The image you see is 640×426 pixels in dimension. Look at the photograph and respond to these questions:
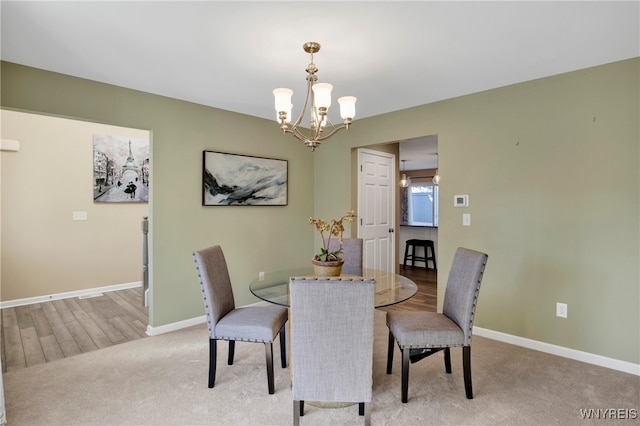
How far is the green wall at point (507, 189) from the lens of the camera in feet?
8.55

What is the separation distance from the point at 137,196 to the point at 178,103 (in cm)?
233

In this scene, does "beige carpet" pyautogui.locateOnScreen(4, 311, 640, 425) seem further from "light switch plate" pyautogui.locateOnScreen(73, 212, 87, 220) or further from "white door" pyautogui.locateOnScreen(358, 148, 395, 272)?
"light switch plate" pyautogui.locateOnScreen(73, 212, 87, 220)

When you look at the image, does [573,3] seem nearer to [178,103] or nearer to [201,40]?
[201,40]

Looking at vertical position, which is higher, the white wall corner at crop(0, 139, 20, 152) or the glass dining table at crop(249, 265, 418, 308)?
the white wall corner at crop(0, 139, 20, 152)

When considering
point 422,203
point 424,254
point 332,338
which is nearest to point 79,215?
point 332,338

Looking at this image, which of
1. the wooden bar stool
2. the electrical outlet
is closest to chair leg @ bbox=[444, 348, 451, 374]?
the electrical outlet

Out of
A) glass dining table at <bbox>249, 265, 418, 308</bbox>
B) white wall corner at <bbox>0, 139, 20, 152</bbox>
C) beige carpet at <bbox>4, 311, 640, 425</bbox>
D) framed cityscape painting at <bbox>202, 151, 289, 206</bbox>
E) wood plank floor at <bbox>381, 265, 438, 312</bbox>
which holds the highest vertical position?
white wall corner at <bbox>0, 139, 20, 152</bbox>

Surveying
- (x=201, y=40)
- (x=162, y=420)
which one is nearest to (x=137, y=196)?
(x=201, y=40)

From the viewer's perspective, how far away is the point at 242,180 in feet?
13.2

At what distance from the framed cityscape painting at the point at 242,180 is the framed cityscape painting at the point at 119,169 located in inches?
82.8

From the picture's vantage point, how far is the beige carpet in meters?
2.00

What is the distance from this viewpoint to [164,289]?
341 cm

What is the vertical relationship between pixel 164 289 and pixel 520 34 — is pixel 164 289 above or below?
below

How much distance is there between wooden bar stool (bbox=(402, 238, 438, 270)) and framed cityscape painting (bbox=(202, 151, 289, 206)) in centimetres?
346
